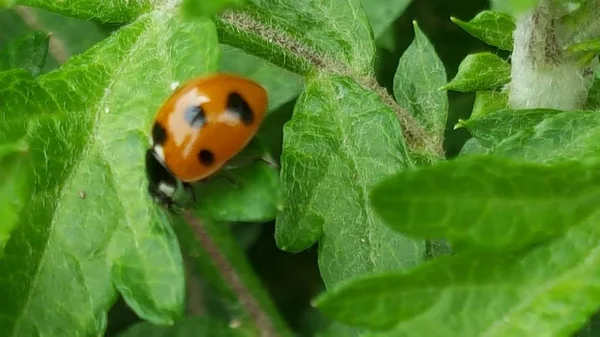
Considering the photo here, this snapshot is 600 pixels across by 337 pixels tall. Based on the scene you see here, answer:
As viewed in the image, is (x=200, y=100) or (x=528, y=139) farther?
(x=200, y=100)

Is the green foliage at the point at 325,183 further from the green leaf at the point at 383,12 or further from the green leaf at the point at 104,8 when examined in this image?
the green leaf at the point at 383,12

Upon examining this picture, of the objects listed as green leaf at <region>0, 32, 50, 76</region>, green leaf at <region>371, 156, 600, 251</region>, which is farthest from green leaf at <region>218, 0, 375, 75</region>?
green leaf at <region>371, 156, 600, 251</region>

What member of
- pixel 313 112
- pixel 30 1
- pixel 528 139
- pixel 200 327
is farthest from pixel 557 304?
pixel 200 327

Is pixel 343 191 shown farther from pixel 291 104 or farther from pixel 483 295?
pixel 291 104

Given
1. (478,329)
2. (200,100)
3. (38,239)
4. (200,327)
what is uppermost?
(478,329)

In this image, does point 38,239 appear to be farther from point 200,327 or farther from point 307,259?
point 307,259

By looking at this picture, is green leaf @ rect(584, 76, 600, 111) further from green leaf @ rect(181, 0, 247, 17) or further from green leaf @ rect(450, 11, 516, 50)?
green leaf @ rect(181, 0, 247, 17)

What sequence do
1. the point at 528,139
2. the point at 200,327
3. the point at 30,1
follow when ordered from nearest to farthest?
the point at 528,139 → the point at 30,1 → the point at 200,327

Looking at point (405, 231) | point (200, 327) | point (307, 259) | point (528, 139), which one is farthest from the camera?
point (307, 259)
